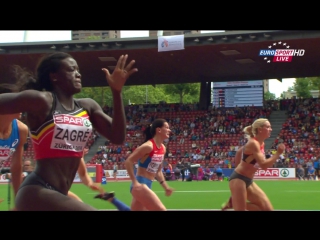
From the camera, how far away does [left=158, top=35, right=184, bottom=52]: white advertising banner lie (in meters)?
33.2

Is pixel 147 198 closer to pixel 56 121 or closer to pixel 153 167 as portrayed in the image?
pixel 153 167

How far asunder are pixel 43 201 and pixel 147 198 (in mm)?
4036

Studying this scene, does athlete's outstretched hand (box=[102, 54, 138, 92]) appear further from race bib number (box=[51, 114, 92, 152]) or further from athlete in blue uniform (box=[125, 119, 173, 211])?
athlete in blue uniform (box=[125, 119, 173, 211])

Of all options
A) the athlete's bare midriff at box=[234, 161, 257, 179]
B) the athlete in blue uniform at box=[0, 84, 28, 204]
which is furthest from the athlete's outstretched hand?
the athlete's bare midriff at box=[234, 161, 257, 179]

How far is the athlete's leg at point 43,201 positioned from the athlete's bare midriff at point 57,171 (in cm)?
13

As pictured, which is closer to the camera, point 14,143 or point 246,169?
point 14,143

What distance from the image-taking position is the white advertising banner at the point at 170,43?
109ft

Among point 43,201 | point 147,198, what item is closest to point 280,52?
point 147,198

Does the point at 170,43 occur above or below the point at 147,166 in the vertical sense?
above

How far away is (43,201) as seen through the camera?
4141 millimetres

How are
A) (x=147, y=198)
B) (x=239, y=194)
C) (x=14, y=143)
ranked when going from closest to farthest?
(x=14, y=143) < (x=147, y=198) < (x=239, y=194)

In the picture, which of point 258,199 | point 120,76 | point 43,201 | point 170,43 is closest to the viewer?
point 43,201

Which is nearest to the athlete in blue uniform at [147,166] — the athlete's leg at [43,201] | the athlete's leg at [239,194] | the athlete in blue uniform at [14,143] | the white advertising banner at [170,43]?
the athlete's leg at [239,194]

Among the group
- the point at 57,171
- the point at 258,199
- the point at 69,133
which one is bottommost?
the point at 258,199
